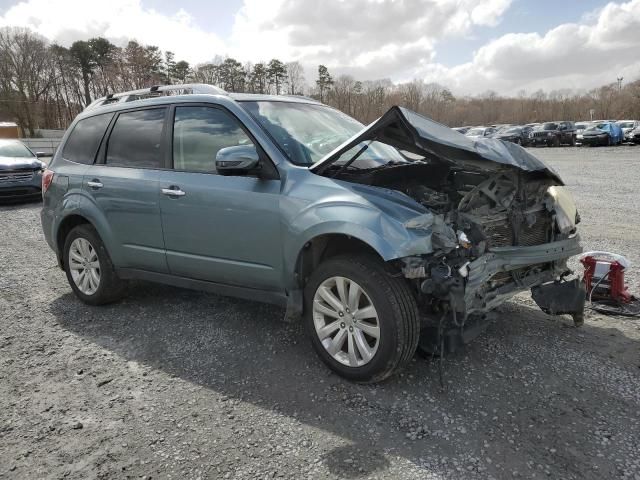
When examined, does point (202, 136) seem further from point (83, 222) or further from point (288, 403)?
point (288, 403)

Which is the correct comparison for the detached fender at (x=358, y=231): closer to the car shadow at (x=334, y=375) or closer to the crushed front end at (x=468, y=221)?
the crushed front end at (x=468, y=221)

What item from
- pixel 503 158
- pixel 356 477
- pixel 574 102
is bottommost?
pixel 356 477

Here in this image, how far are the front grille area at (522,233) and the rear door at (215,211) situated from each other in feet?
4.83

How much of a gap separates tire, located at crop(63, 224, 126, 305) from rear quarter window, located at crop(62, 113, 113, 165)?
0.70 m

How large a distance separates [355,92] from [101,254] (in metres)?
68.3

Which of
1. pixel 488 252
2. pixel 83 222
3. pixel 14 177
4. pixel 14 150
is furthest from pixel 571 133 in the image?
pixel 83 222

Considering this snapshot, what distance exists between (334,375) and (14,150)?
12.7 metres

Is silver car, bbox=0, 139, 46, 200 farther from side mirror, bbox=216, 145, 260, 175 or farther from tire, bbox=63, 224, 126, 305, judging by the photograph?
side mirror, bbox=216, 145, 260, 175

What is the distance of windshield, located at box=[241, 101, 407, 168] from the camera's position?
3.60m

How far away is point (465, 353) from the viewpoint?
354cm

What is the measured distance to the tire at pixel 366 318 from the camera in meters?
2.92

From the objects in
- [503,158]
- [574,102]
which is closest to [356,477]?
[503,158]

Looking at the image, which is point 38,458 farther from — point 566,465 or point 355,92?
point 355,92

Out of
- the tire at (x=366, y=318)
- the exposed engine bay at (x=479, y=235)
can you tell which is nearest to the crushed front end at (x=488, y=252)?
the exposed engine bay at (x=479, y=235)
